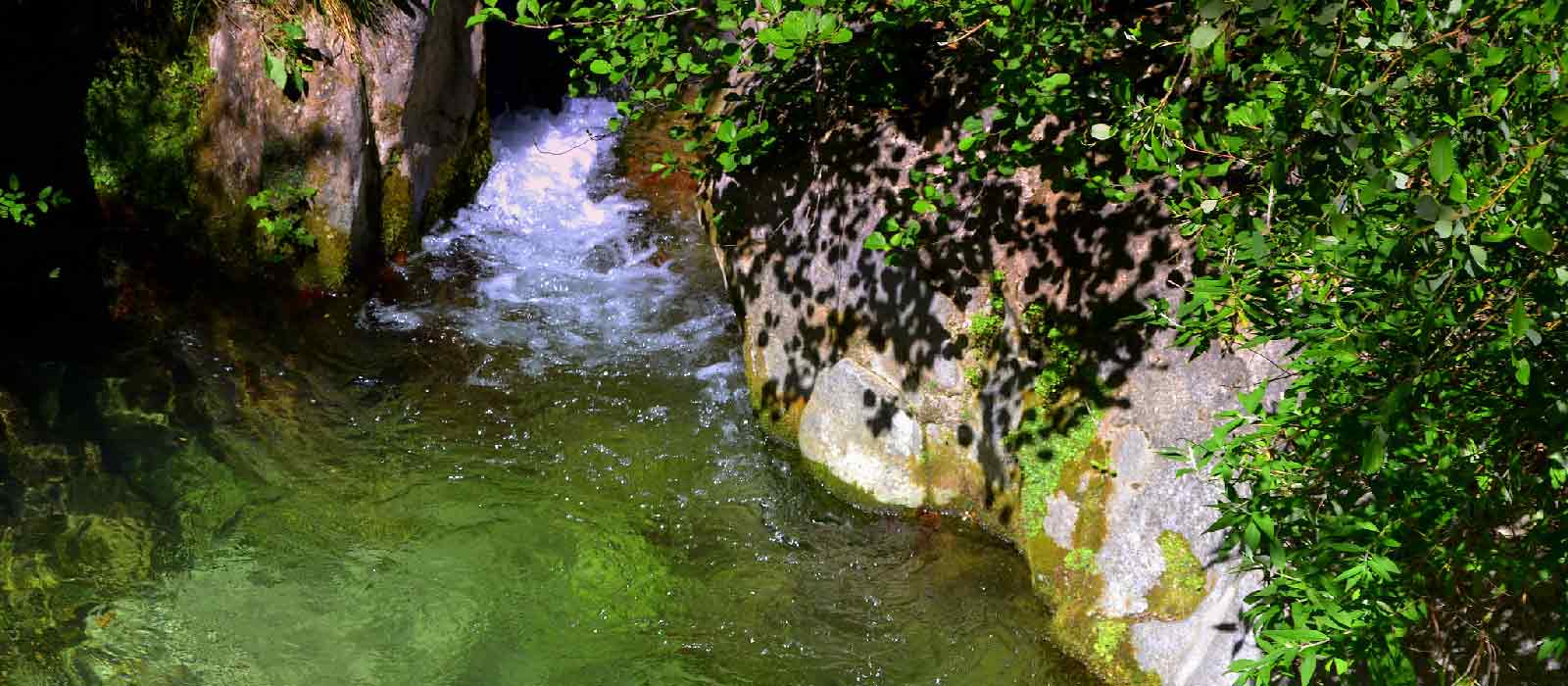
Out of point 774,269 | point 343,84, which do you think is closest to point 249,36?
point 343,84

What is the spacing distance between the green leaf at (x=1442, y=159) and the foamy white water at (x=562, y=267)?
5511 millimetres

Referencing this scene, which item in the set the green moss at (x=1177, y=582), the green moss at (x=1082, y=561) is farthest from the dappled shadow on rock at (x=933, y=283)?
the green moss at (x=1177, y=582)

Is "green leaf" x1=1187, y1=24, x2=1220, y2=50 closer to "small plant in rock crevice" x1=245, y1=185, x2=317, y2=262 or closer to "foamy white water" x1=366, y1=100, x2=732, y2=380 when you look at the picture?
"foamy white water" x1=366, y1=100, x2=732, y2=380

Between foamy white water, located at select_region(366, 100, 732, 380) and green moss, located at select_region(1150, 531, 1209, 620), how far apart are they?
135 inches

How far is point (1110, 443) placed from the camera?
5375mm

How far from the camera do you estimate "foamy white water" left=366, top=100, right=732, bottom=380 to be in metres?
7.61

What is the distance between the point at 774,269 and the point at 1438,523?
397 cm

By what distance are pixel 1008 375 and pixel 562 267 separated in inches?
159

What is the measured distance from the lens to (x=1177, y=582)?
5.00m

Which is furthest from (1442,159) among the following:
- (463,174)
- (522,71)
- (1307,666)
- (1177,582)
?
(522,71)

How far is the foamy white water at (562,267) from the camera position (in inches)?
300

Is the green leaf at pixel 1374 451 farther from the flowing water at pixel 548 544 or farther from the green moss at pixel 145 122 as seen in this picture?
the green moss at pixel 145 122

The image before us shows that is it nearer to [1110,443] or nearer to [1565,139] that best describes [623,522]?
[1110,443]

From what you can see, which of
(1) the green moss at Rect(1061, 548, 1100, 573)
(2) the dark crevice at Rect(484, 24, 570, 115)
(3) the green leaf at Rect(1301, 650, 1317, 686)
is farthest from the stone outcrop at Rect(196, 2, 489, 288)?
(3) the green leaf at Rect(1301, 650, 1317, 686)
